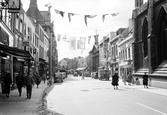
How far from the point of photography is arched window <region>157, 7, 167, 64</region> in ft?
76.2

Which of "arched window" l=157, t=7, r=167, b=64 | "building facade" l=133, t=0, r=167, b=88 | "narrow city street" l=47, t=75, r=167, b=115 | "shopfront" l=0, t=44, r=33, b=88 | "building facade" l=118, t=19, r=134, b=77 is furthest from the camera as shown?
"building facade" l=118, t=19, r=134, b=77

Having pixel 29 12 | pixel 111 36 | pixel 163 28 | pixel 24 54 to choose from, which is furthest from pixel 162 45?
pixel 29 12

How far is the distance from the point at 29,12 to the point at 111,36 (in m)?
26.6

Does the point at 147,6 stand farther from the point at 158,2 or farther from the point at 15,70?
the point at 15,70

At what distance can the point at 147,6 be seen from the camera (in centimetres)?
2589

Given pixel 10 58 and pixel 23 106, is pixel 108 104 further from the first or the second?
pixel 10 58

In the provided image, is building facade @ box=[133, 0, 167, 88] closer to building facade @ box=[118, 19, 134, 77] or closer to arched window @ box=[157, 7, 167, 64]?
arched window @ box=[157, 7, 167, 64]

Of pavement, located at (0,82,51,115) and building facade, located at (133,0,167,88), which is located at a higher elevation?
building facade, located at (133,0,167,88)

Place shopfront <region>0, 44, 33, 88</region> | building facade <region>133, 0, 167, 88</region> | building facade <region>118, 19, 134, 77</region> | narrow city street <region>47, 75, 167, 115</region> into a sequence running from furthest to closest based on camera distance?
building facade <region>118, 19, 134, 77</region> < building facade <region>133, 0, 167, 88</region> < shopfront <region>0, 44, 33, 88</region> < narrow city street <region>47, 75, 167, 115</region>

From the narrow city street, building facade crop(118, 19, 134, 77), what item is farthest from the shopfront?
building facade crop(118, 19, 134, 77)

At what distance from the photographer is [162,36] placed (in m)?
23.9

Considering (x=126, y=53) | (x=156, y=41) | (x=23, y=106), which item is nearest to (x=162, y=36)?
(x=156, y=41)

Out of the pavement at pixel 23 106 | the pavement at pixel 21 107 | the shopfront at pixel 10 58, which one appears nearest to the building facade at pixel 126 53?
the shopfront at pixel 10 58

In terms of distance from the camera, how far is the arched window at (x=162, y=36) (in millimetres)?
23234
